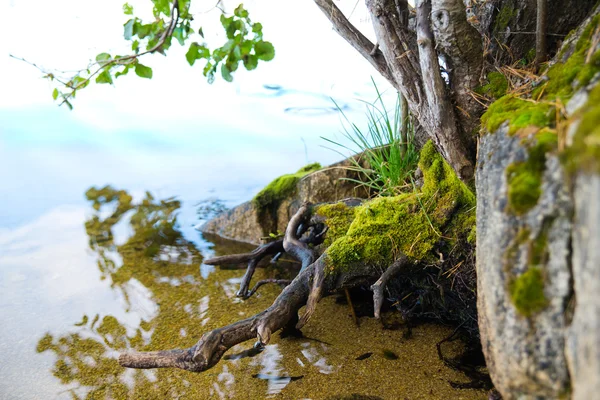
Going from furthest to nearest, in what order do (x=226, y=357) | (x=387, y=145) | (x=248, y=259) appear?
(x=387, y=145), (x=248, y=259), (x=226, y=357)

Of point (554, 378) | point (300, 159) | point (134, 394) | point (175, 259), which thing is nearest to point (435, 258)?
point (554, 378)

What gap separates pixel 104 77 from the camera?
8.45ft

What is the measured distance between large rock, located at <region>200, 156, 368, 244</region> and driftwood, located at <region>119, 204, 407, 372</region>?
3.66ft

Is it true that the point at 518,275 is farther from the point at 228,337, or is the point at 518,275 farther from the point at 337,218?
the point at 337,218

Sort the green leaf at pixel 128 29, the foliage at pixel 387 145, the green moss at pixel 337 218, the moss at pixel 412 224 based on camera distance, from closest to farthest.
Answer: the green leaf at pixel 128 29, the moss at pixel 412 224, the green moss at pixel 337 218, the foliage at pixel 387 145

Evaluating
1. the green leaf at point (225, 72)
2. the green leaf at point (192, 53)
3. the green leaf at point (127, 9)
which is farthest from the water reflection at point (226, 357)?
Answer: the green leaf at point (127, 9)

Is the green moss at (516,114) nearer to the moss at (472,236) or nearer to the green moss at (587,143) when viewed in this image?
the green moss at (587,143)

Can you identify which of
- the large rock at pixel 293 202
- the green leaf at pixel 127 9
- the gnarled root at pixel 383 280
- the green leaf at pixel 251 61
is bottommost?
the gnarled root at pixel 383 280

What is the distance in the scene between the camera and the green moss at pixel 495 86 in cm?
240

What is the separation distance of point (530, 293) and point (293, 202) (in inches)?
131

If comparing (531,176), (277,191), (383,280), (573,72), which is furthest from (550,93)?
(277,191)

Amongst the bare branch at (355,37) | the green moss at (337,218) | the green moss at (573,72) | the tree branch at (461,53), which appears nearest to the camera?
the green moss at (573,72)

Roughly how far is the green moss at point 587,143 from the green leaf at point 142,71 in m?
2.16

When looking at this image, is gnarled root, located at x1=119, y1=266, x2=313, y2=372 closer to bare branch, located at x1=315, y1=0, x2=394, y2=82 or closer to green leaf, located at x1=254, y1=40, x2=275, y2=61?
green leaf, located at x1=254, y1=40, x2=275, y2=61
